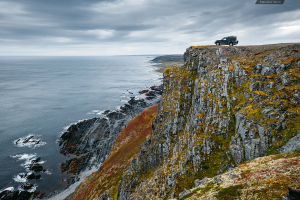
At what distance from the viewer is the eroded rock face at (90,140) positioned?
2071 inches

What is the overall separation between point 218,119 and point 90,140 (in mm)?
56543

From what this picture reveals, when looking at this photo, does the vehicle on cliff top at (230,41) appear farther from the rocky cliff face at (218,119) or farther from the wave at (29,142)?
the wave at (29,142)

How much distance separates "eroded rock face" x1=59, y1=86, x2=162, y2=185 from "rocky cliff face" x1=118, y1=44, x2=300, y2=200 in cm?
3291

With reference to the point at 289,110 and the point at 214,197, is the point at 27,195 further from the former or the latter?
the point at 289,110

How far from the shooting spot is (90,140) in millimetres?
63156

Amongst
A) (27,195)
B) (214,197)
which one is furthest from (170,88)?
(27,195)

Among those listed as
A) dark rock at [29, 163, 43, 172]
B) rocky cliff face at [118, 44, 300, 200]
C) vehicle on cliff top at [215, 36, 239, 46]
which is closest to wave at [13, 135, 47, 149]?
dark rock at [29, 163, 43, 172]

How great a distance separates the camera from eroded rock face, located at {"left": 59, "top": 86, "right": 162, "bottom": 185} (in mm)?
52594

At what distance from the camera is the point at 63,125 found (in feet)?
242

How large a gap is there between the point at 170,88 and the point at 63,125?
214 feet

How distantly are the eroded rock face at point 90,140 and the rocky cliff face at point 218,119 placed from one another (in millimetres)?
32908

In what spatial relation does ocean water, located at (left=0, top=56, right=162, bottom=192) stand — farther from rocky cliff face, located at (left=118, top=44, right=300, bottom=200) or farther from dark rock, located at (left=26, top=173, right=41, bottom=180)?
rocky cliff face, located at (left=118, top=44, right=300, bottom=200)

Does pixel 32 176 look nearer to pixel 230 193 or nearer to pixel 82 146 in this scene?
pixel 82 146

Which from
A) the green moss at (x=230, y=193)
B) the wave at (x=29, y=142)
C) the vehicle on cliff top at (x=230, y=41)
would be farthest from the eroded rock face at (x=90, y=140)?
the vehicle on cliff top at (x=230, y=41)
